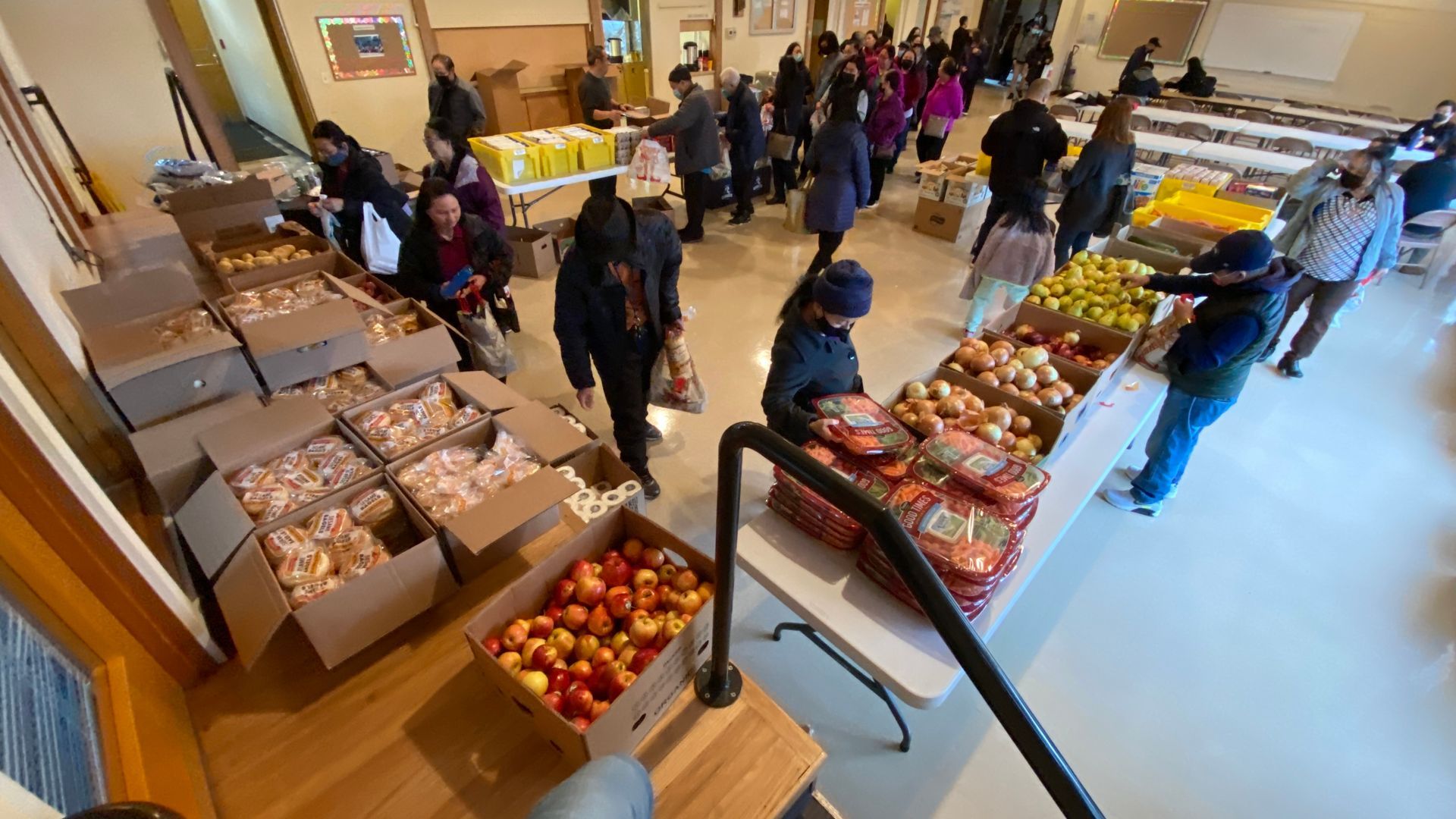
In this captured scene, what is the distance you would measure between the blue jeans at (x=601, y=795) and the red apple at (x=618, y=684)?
1.26 ft

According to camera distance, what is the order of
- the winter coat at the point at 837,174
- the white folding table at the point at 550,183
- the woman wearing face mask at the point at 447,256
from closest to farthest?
the woman wearing face mask at the point at 447,256 → the winter coat at the point at 837,174 → the white folding table at the point at 550,183

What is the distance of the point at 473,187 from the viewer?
3.81 metres

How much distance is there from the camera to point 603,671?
1.36m

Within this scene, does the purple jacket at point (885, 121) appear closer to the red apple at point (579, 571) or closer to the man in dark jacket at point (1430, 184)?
the man in dark jacket at point (1430, 184)

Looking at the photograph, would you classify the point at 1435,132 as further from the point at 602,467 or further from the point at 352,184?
the point at 352,184

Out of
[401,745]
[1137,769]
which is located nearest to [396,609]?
[401,745]

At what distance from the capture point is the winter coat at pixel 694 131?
5180 millimetres

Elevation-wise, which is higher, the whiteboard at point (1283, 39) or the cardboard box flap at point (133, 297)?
the whiteboard at point (1283, 39)

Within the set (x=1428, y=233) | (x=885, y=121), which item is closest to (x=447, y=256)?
(x=885, y=121)

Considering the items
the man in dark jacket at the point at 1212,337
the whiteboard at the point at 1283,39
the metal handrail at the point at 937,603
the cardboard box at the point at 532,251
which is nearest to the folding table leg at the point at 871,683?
the metal handrail at the point at 937,603

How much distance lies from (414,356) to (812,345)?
1409 mm

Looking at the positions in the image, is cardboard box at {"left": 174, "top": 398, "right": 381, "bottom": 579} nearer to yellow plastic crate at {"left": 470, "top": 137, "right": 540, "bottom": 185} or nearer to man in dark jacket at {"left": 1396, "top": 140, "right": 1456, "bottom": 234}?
yellow plastic crate at {"left": 470, "top": 137, "right": 540, "bottom": 185}

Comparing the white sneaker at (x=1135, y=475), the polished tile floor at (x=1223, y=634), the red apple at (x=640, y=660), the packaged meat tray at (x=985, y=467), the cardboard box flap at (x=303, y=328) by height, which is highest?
the cardboard box flap at (x=303, y=328)

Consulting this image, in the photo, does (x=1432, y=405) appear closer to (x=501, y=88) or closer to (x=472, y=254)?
(x=472, y=254)
